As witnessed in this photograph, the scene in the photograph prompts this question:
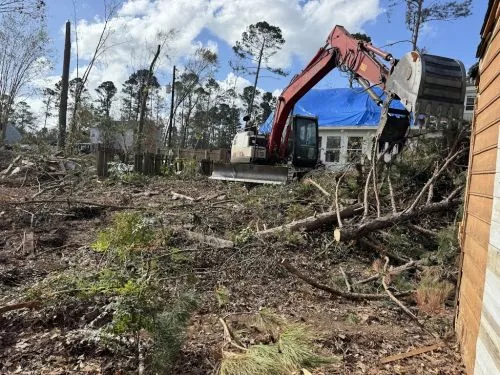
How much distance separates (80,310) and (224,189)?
9.12 m

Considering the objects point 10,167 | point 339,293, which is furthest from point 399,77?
point 10,167

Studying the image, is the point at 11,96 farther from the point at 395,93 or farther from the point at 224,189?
the point at 395,93

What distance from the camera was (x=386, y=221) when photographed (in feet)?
25.1

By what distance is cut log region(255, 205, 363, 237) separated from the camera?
7789mm

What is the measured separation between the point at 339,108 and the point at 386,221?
1809 cm

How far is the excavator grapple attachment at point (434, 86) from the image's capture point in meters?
7.43

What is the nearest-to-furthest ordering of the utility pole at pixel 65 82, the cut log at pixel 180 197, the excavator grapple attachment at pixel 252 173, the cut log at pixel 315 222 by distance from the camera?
the cut log at pixel 315 222
the cut log at pixel 180 197
the excavator grapple attachment at pixel 252 173
the utility pole at pixel 65 82

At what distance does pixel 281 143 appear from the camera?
49.1 ft

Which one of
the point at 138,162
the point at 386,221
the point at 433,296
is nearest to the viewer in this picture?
the point at 433,296

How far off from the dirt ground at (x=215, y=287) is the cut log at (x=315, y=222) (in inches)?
6.1

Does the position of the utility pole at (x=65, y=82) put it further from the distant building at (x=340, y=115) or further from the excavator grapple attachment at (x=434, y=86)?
the excavator grapple attachment at (x=434, y=86)

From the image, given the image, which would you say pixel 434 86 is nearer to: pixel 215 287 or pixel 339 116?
pixel 215 287

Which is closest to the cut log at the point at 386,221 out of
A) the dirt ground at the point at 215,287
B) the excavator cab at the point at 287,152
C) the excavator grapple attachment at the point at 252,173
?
the dirt ground at the point at 215,287

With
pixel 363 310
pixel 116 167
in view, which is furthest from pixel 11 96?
pixel 363 310
